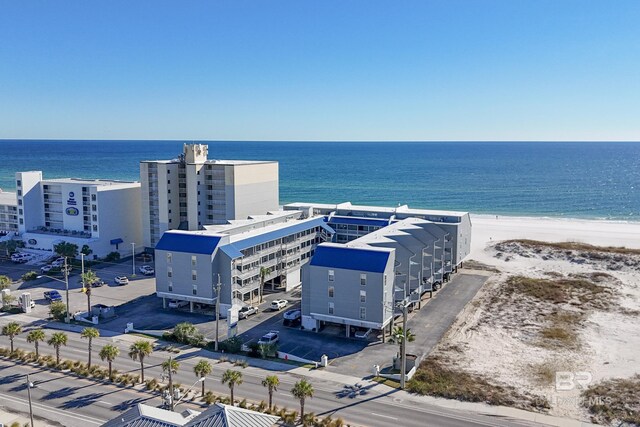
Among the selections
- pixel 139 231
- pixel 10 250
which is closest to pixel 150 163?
pixel 139 231

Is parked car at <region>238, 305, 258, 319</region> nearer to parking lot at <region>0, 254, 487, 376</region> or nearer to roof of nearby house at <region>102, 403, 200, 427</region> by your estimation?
parking lot at <region>0, 254, 487, 376</region>

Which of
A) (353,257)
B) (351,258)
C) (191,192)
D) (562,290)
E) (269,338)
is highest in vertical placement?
(191,192)

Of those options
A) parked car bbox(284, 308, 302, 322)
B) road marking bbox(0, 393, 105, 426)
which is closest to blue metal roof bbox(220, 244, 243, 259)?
parked car bbox(284, 308, 302, 322)

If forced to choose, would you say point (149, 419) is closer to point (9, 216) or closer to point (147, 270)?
point (147, 270)

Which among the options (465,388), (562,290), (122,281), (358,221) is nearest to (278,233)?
(358,221)

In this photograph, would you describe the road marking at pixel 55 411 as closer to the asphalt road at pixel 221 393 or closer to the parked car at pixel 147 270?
the asphalt road at pixel 221 393
